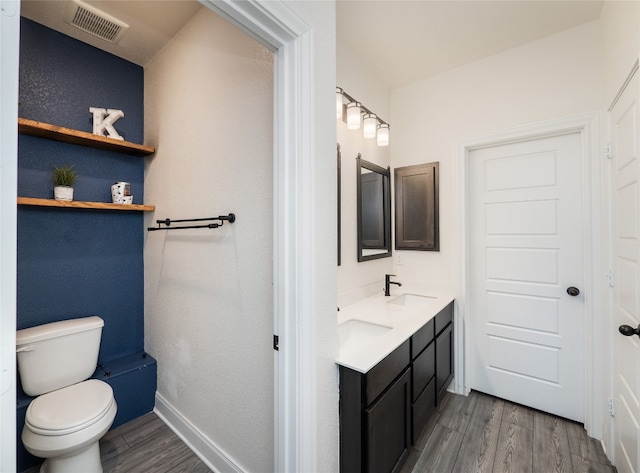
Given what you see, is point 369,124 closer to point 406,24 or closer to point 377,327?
point 406,24

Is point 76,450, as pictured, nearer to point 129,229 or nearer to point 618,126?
point 129,229

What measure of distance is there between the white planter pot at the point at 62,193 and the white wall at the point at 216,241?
470 millimetres

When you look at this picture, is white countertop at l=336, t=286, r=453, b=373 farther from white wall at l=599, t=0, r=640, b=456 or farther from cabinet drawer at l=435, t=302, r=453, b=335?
white wall at l=599, t=0, r=640, b=456

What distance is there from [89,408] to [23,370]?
50 cm

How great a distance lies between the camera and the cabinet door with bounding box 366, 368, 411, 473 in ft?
4.20

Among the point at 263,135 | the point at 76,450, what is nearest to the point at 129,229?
the point at 76,450

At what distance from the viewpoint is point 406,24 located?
192 centimetres

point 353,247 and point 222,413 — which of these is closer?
point 222,413

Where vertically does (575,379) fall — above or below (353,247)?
below

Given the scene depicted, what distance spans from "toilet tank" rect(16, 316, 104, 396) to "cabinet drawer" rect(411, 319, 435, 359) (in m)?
1.95

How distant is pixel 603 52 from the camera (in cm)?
180

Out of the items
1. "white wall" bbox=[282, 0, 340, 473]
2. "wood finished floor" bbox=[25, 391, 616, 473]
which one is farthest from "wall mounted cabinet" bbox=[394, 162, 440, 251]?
"white wall" bbox=[282, 0, 340, 473]

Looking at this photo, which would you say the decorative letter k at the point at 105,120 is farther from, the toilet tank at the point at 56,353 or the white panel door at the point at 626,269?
the white panel door at the point at 626,269

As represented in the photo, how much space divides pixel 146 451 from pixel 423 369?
5.68ft
